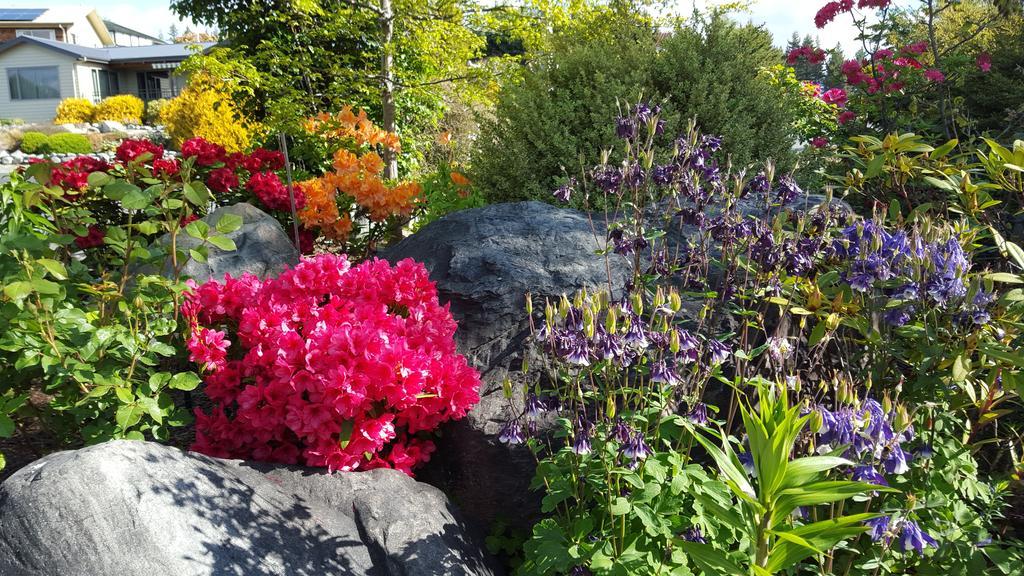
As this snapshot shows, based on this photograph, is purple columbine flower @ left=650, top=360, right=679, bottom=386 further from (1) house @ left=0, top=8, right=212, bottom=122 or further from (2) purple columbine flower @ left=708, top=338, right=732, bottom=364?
(1) house @ left=0, top=8, right=212, bottom=122

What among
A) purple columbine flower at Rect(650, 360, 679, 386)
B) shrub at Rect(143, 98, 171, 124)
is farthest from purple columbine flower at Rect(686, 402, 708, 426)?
shrub at Rect(143, 98, 171, 124)

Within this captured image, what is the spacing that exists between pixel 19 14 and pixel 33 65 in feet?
49.6

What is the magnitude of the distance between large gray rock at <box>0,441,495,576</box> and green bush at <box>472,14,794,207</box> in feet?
9.80

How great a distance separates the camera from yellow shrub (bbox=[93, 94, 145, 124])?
3225cm

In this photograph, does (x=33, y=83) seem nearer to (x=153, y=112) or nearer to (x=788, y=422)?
(x=153, y=112)

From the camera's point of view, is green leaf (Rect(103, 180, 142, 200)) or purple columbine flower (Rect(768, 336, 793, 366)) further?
green leaf (Rect(103, 180, 142, 200))

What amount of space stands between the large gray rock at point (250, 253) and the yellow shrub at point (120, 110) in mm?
33062

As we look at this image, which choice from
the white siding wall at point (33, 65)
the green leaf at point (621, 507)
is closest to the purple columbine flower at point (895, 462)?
the green leaf at point (621, 507)

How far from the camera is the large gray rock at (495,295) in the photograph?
2.77m

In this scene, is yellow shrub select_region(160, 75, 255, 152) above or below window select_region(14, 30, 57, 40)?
below

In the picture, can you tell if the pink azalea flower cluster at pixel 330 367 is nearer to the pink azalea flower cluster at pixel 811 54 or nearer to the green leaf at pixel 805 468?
the green leaf at pixel 805 468

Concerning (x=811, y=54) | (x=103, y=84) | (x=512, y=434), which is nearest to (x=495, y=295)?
(x=512, y=434)

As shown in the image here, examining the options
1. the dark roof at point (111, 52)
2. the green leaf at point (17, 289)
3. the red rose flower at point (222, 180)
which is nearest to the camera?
the green leaf at point (17, 289)

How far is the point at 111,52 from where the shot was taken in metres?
42.9
